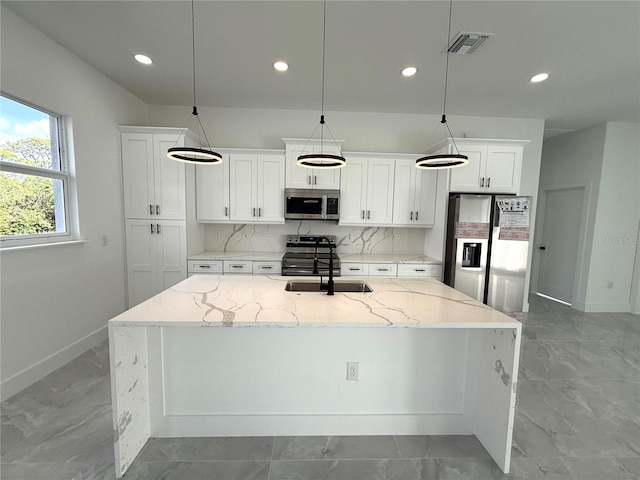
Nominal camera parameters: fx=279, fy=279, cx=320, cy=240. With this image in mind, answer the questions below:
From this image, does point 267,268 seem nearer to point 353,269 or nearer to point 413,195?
point 353,269

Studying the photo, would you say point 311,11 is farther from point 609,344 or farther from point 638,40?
point 609,344

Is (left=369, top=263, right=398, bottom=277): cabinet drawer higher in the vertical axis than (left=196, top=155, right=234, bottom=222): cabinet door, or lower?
lower

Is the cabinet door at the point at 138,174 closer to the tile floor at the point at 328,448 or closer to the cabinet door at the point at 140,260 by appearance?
the cabinet door at the point at 140,260

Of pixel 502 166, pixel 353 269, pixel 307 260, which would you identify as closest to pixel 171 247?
pixel 307 260

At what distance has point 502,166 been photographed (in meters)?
3.52

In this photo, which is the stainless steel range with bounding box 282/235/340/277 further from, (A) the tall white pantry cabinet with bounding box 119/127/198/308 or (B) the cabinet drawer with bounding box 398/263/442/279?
(A) the tall white pantry cabinet with bounding box 119/127/198/308

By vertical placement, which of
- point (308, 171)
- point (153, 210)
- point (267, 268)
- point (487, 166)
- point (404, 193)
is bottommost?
point (267, 268)

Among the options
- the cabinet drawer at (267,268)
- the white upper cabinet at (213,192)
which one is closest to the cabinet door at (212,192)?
the white upper cabinet at (213,192)

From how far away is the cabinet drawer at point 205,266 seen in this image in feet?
11.2

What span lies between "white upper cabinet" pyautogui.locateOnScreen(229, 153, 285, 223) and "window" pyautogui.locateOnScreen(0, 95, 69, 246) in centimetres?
166

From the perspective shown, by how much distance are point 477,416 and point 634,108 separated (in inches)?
177

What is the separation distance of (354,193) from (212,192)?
1883 mm

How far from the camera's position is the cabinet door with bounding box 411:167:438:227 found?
3738 millimetres

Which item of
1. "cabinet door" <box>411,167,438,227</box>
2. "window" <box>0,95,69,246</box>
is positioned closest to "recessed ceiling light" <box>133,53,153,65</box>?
"window" <box>0,95,69,246</box>
